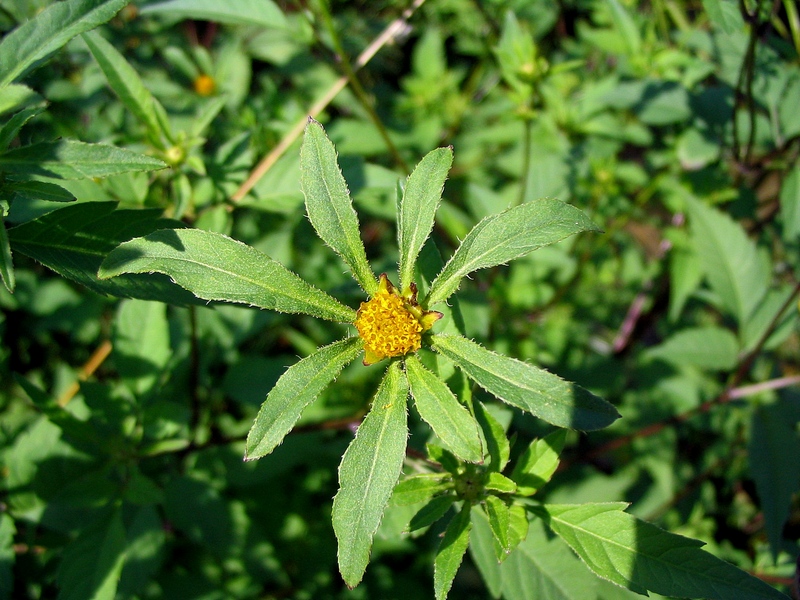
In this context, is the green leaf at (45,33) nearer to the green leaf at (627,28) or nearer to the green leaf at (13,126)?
the green leaf at (13,126)

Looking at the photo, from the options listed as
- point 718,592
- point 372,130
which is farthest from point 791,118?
point 718,592

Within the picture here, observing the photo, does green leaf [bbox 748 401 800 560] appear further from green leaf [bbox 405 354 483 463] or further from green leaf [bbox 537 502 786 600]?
green leaf [bbox 405 354 483 463]

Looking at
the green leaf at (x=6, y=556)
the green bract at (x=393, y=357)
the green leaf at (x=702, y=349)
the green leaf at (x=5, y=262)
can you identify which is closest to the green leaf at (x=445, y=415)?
the green bract at (x=393, y=357)

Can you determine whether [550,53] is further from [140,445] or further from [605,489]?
[140,445]

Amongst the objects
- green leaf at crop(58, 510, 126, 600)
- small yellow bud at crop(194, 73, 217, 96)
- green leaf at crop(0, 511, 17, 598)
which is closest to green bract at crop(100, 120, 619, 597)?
green leaf at crop(58, 510, 126, 600)

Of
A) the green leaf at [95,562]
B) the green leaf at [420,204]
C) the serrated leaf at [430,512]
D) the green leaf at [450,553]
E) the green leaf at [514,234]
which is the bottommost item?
the green leaf at [95,562]
